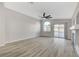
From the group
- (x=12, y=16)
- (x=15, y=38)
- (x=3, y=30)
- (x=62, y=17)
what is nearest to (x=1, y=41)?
(x=3, y=30)

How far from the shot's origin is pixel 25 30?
23.7 ft

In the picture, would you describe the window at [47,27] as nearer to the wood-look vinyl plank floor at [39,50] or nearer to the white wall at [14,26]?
the wood-look vinyl plank floor at [39,50]

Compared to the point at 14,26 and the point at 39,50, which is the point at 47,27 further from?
the point at 14,26

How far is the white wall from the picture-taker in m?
5.65

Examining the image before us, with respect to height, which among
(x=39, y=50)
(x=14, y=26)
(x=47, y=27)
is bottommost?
(x=39, y=50)

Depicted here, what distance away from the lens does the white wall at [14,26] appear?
5647mm

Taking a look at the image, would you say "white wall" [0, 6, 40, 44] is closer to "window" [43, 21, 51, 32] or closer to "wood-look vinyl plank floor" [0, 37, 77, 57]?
"wood-look vinyl plank floor" [0, 37, 77, 57]

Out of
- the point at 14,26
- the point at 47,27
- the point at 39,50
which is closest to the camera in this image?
the point at 47,27

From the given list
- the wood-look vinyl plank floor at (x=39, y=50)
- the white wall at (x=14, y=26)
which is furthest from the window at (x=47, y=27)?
the white wall at (x=14, y=26)

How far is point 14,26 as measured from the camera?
683 centimetres

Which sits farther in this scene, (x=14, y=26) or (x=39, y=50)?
(x=14, y=26)

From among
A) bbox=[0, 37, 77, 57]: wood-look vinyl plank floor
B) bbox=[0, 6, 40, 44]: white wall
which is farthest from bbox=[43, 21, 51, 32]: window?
bbox=[0, 6, 40, 44]: white wall

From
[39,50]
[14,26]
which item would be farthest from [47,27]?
[14,26]

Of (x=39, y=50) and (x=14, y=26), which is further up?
(x=14, y=26)
